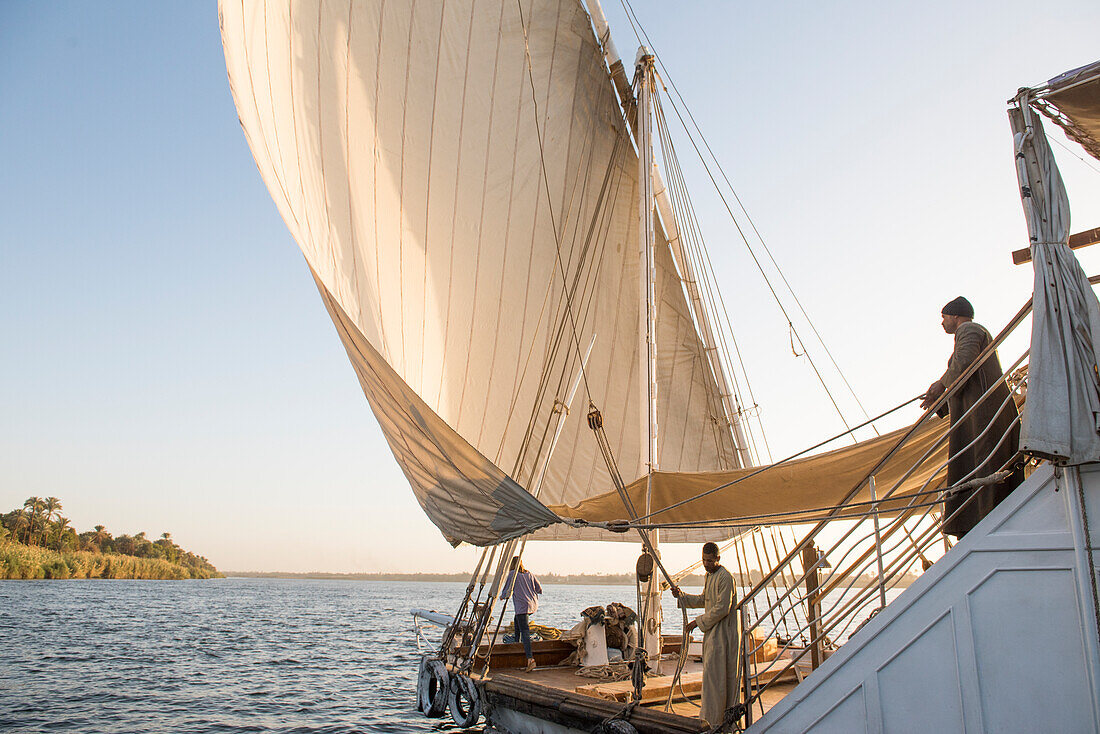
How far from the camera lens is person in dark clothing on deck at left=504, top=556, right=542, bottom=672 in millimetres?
8203

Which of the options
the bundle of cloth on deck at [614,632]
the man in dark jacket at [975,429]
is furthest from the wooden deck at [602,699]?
the man in dark jacket at [975,429]

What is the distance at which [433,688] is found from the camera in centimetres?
758

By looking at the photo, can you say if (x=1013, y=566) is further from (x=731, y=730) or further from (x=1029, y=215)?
(x=731, y=730)

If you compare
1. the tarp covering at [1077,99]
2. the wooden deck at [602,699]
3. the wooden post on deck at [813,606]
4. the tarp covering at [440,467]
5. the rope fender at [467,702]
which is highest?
the tarp covering at [1077,99]

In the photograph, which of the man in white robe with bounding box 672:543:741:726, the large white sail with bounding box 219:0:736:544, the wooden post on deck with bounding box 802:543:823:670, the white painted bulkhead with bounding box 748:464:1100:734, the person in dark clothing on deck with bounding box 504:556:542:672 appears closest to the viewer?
the white painted bulkhead with bounding box 748:464:1100:734

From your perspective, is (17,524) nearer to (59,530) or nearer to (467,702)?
(59,530)

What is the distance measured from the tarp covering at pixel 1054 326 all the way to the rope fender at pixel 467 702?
18.3 feet

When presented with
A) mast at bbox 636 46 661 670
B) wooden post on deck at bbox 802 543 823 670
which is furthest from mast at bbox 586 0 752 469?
wooden post on deck at bbox 802 543 823 670

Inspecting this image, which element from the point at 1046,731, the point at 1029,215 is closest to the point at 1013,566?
the point at 1046,731

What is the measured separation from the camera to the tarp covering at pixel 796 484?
20.3ft

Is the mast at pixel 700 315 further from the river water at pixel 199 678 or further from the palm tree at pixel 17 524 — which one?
the palm tree at pixel 17 524

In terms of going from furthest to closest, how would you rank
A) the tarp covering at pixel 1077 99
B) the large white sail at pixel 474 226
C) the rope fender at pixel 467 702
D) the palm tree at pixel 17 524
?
the palm tree at pixel 17 524, the rope fender at pixel 467 702, the large white sail at pixel 474 226, the tarp covering at pixel 1077 99

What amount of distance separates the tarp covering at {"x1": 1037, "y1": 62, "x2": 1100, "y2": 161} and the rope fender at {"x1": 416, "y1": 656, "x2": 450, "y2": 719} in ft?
22.2

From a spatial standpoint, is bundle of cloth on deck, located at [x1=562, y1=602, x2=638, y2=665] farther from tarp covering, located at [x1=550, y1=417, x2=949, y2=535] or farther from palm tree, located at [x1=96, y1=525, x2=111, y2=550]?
palm tree, located at [x1=96, y1=525, x2=111, y2=550]
